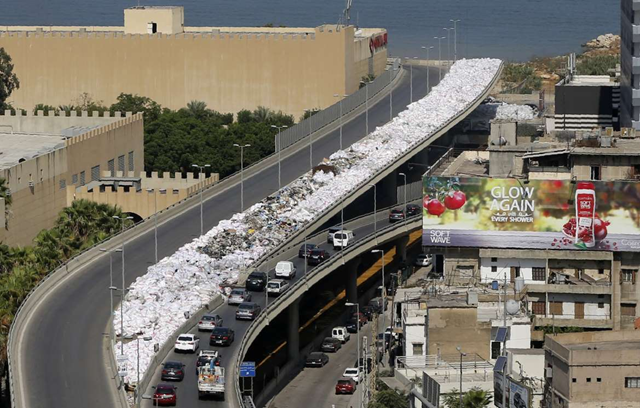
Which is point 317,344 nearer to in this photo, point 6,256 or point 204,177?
point 6,256

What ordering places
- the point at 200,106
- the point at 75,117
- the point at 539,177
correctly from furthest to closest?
the point at 200,106 < the point at 75,117 < the point at 539,177

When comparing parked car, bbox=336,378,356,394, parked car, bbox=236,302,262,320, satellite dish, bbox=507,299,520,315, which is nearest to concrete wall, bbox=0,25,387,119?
parked car, bbox=336,378,356,394

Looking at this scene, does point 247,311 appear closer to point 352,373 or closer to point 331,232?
point 352,373

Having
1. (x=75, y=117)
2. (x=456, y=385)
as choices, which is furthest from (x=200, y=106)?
(x=456, y=385)

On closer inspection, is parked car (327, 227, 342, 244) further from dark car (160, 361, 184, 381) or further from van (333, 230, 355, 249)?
dark car (160, 361, 184, 381)

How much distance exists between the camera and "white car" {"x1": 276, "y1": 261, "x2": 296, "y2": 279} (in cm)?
10200

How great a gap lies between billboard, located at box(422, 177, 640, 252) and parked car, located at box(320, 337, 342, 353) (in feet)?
25.9

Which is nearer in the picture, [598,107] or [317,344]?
[317,344]

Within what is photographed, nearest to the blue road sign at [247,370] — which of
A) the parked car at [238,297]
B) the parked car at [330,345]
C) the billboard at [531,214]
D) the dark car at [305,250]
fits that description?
the parked car at [238,297]

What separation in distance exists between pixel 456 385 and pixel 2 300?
93.4 feet

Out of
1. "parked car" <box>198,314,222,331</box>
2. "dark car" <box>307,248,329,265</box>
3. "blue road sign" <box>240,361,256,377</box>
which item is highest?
"dark car" <box>307,248,329,265</box>

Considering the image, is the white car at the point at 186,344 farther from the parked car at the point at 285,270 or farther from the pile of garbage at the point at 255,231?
the parked car at the point at 285,270

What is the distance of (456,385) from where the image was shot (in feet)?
250

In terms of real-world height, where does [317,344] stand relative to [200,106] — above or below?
below
